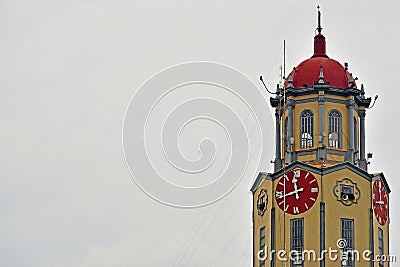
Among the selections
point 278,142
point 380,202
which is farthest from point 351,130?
point 380,202

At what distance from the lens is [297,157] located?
8806cm

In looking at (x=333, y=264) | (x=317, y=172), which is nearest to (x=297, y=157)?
(x=317, y=172)

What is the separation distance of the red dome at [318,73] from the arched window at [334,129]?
2200mm

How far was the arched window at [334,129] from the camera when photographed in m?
88.2

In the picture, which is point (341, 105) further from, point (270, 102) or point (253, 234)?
point (253, 234)

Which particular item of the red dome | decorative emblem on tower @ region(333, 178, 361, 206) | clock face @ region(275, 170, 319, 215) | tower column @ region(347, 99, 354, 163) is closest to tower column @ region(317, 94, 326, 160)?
the red dome

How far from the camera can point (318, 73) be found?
89938 millimetres

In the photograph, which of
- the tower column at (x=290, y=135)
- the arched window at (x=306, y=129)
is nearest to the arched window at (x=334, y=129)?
the arched window at (x=306, y=129)

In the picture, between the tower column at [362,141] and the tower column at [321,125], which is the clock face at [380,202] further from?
the tower column at [321,125]

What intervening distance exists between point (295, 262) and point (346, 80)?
46.2 feet

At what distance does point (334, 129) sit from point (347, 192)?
4.94 meters

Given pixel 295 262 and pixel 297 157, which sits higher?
pixel 297 157

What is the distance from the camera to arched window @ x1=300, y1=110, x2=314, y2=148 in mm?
88438

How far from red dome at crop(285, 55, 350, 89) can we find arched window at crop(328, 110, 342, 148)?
220 centimetres
